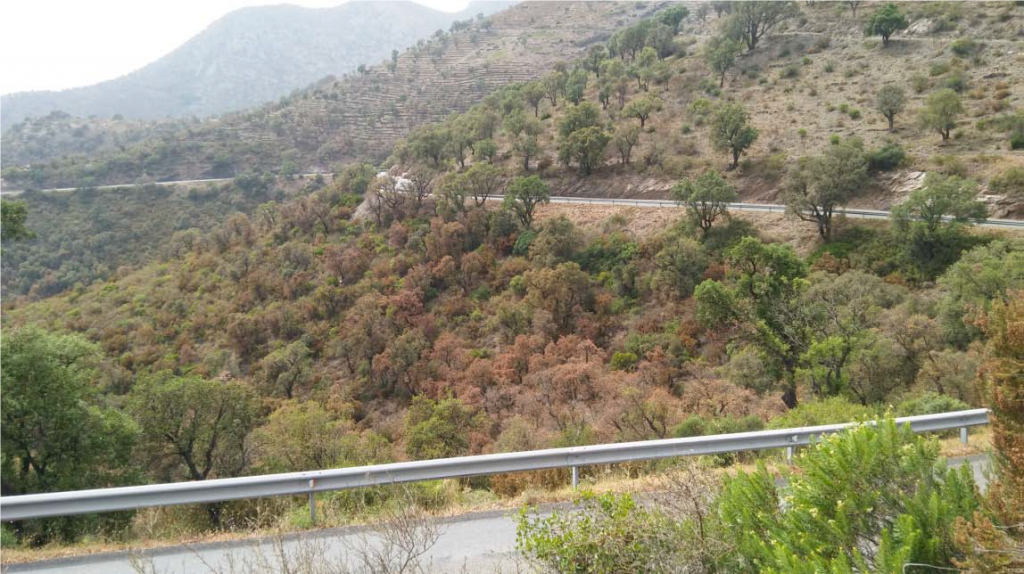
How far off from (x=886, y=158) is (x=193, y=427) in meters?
42.6

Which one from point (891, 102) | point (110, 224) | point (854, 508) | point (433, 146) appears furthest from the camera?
point (110, 224)

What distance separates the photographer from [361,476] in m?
6.74

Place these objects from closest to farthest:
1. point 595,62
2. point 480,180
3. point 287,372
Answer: point 287,372 < point 480,180 < point 595,62

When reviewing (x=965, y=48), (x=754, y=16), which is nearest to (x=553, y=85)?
(x=754, y=16)

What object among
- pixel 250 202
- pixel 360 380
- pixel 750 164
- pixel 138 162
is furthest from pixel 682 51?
pixel 138 162

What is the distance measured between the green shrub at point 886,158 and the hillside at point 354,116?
78.4m

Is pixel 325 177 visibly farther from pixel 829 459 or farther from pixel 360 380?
pixel 829 459

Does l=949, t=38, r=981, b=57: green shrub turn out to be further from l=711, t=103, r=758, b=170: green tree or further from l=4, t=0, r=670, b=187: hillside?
l=4, t=0, r=670, b=187: hillside

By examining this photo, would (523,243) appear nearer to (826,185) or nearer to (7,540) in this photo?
(826,185)

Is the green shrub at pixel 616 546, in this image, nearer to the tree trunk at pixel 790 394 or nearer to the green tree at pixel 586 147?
the tree trunk at pixel 790 394

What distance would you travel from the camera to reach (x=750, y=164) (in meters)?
42.0

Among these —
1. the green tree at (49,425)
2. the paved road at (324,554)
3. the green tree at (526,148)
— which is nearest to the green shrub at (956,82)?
the green tree at (526,148)

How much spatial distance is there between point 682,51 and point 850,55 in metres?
21.4

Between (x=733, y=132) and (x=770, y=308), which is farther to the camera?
(x=733, y=132)
